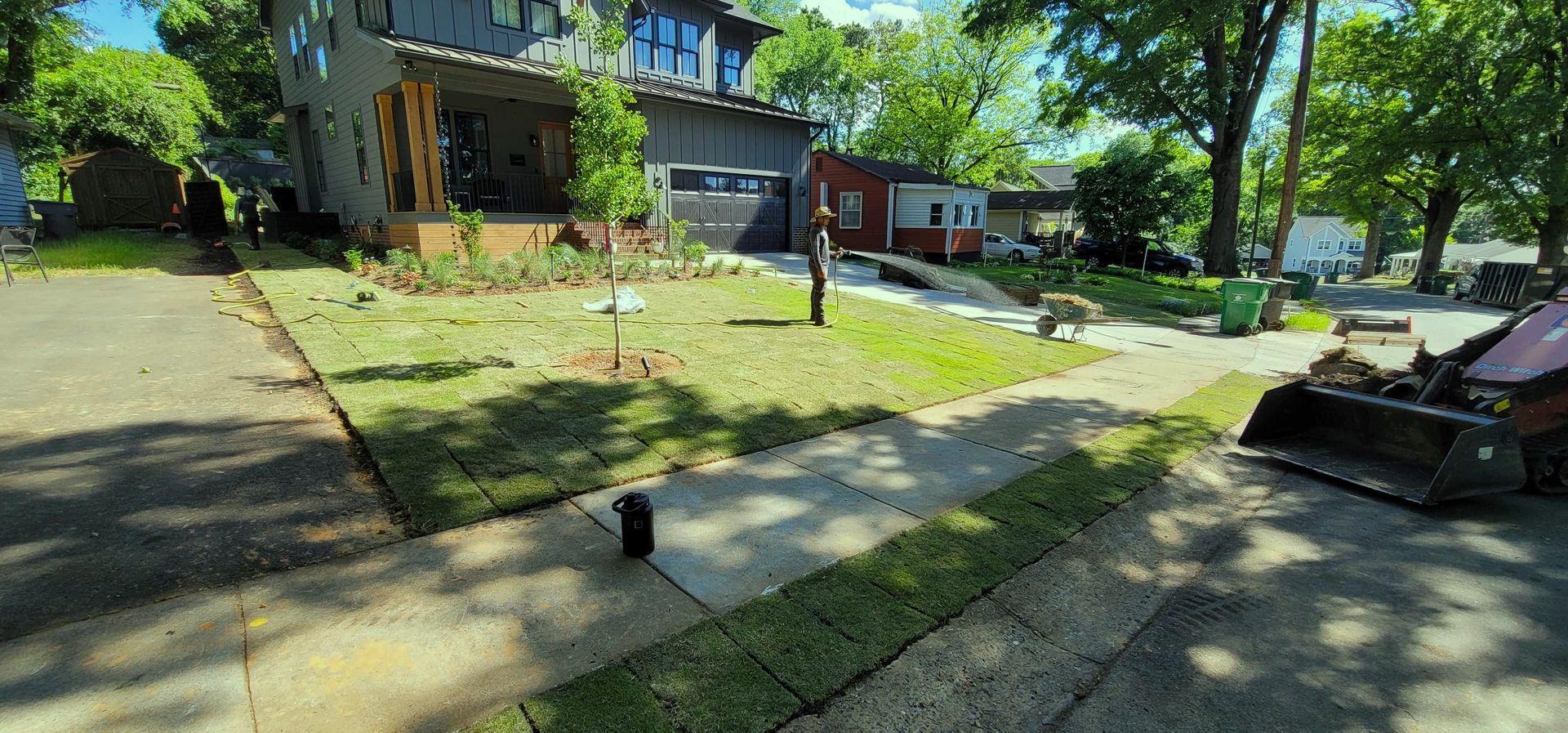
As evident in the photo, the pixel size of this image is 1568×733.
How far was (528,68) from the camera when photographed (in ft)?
47.4

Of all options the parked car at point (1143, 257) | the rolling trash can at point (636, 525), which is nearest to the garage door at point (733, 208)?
the rolling trash can at point (636, 525)

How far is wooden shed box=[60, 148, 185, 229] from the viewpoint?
19.7 meters

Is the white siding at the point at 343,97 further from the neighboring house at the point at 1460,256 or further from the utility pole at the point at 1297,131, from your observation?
the neighboring house at the point at 1460,256

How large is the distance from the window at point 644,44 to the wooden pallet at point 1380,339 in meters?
18.5

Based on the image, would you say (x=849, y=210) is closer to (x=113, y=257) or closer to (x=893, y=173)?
(x=893, y=173)

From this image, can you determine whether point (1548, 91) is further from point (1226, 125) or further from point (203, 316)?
point (203, 316)

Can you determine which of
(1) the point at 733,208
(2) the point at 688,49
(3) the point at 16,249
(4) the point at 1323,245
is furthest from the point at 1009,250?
(4) the point at 1323,245

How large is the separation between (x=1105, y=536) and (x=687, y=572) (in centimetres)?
274

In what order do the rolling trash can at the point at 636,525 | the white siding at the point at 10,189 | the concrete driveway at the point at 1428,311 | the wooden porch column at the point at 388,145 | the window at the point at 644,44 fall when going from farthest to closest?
the window at the point at 644,44
the white siding at the point at 10,189
the wooden porch column at the point at 388,145
the concrete driveway at the point at 1428,311
the rolling trash can at the point at 636,525

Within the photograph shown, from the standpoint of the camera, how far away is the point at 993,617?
3.12 meters

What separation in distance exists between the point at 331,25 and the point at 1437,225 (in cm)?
4963

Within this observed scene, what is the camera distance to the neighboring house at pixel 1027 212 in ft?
138

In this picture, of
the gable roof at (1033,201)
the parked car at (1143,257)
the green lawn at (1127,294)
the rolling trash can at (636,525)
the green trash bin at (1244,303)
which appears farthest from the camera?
the gable roof at (1033,201)

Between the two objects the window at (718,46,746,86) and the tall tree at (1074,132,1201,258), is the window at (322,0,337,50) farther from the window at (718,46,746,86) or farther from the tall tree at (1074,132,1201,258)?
the tall tree at (1074,132,1201,258)
